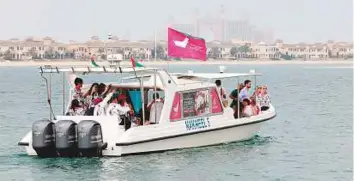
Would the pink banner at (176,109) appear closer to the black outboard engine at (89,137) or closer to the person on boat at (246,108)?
the black outboard engine at (89,137)

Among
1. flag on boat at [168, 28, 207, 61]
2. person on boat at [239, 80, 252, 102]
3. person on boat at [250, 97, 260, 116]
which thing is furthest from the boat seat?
person on boat at [250, 97, 260, 116]

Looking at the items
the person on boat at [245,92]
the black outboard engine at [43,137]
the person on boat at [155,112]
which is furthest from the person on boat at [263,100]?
the black outboard engine at [43,137]

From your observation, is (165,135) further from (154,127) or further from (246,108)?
(246,108)

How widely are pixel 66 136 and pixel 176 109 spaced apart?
3.20 meters

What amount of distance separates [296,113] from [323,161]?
1931 cm

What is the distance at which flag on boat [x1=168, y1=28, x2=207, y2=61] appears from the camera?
81.8 feet

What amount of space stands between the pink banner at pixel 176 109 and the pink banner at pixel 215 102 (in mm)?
1258

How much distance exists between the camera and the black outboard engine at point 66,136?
22.7 meters

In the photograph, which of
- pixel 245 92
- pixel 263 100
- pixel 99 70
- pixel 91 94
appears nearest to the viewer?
pixel 99 70

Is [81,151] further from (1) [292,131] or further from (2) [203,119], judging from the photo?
(1) [292,131]

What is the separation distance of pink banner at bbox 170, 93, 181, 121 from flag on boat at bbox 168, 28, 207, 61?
3.64 ft

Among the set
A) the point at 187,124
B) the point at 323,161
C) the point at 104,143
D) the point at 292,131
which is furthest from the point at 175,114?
the point at 292,131

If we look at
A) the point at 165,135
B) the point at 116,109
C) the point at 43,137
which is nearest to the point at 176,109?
the point at 165,135

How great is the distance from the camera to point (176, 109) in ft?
80.2
